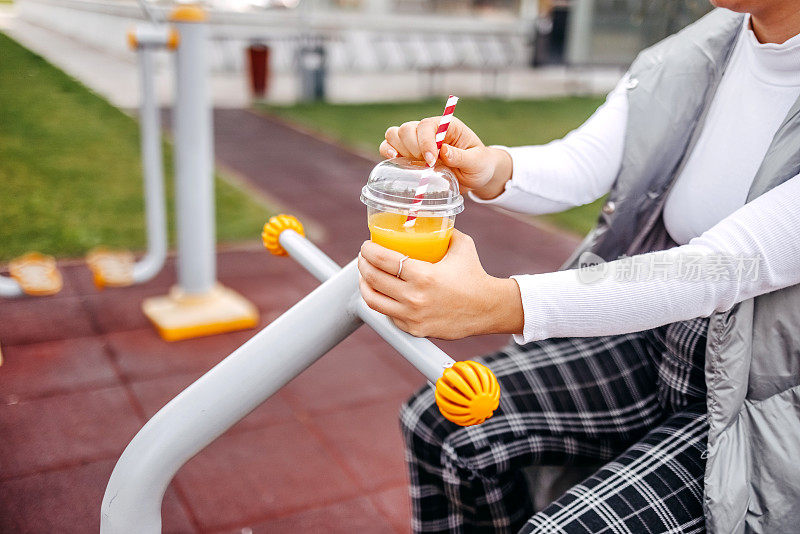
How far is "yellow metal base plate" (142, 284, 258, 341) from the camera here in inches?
106

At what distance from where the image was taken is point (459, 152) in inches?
43.8

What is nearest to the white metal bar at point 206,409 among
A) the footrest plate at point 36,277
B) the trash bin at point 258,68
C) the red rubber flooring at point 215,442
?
the red rubber flooring at point 215,442

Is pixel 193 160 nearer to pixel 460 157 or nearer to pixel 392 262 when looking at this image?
pixel 460 157

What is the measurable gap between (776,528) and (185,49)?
7.18 ft

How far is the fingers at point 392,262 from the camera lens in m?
0.85

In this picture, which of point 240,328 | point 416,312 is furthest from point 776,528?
point 240,328

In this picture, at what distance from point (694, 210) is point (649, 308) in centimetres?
30

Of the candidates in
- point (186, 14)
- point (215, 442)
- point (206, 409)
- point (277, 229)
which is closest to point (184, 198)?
point (186, 14)

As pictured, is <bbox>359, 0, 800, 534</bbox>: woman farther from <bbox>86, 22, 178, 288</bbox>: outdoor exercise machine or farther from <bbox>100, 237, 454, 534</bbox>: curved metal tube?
<bbox>86, 22, 178, 288</bbox>: outdoor exercise machine

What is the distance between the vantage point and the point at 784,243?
0.94 metres

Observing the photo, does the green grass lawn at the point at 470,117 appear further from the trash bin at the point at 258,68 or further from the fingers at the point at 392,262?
the fingers at the point at 392,262

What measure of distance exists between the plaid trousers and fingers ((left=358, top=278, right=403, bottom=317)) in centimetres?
42

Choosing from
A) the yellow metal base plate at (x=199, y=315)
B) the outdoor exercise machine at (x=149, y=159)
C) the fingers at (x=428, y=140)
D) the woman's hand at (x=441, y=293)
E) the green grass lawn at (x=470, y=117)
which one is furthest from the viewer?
the green grass lawn at (x=470, y=117)

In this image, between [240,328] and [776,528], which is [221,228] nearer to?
[240,328]
